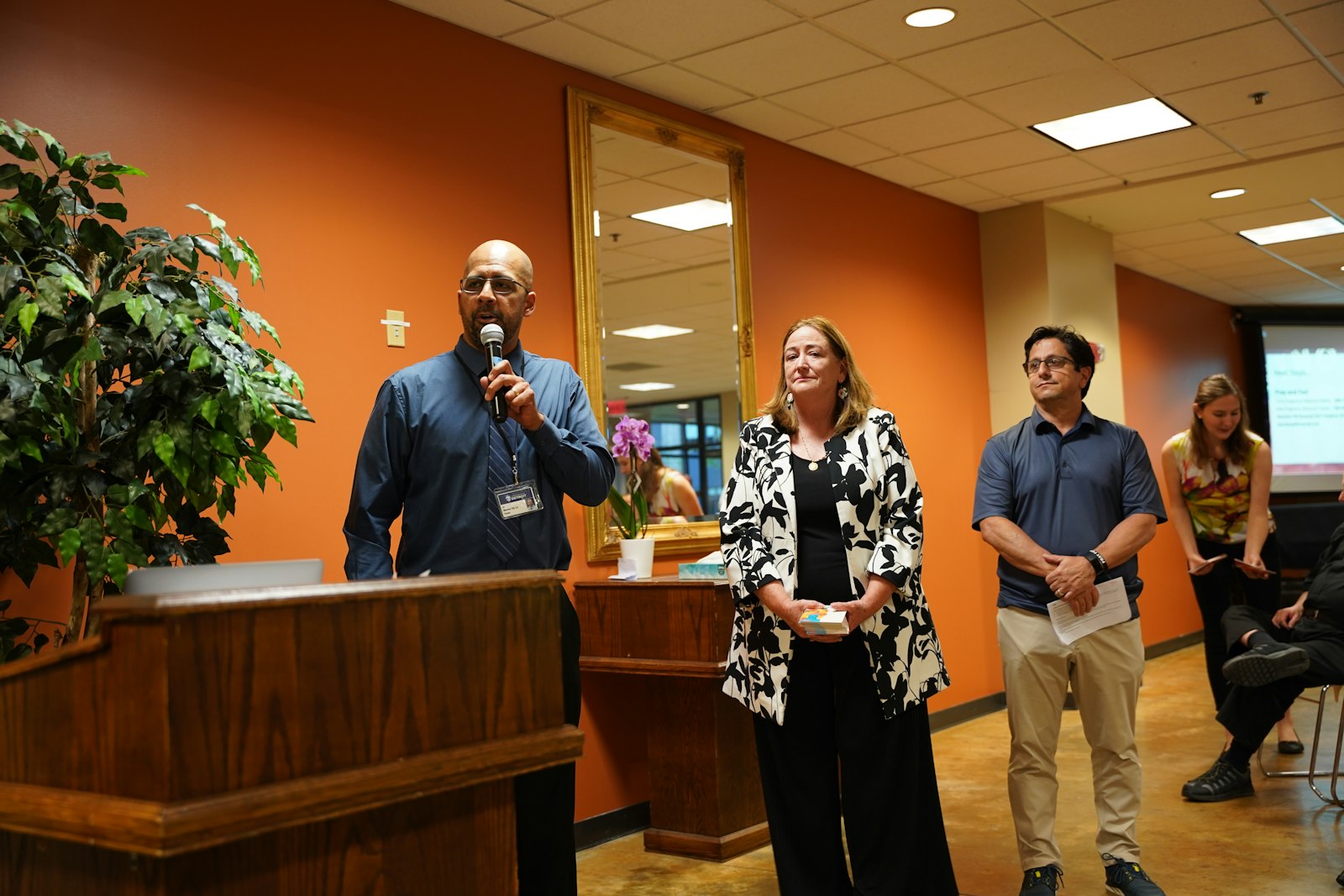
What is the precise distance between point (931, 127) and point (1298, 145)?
7.53ft

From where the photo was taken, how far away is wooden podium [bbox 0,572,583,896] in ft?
4.30

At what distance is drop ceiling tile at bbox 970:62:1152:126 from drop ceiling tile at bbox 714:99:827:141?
2.64 ft

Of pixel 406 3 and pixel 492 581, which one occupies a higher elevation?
pixel 406 3

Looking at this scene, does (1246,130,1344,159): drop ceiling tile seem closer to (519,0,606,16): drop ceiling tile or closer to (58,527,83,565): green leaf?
(519,0,606,16): drop ceiling tile

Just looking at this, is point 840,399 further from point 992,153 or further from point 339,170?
point 992,153

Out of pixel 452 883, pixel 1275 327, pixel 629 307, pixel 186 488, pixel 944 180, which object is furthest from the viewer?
pixel 1275 327

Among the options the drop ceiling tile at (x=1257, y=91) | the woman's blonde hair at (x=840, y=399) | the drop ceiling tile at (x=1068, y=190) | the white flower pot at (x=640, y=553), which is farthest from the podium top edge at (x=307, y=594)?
the drop ceiling tile at (x=1068, y=190)

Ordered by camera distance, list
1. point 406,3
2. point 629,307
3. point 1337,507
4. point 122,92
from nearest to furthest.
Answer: point 122,92, point 406,3, point 629,307, point 1337,507

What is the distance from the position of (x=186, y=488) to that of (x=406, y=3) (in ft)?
7.52

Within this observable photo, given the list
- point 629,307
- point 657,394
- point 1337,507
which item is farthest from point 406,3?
point 1337,507

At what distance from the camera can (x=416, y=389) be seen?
261 cm

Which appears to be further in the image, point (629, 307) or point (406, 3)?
point (629, 307)

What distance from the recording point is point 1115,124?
609cm

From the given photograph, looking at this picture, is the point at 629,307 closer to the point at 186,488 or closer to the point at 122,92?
the point at 122,92
